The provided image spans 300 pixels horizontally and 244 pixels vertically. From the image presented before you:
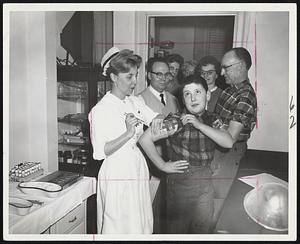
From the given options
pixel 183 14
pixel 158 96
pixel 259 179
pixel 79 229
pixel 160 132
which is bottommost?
pixel 79 229

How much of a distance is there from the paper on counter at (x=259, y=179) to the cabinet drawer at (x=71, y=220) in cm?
47

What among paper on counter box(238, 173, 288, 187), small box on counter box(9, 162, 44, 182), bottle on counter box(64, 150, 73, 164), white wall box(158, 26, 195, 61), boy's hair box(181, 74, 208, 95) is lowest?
paper on counter box(238, 173, 288, 187)

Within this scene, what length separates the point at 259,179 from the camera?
3.06ft

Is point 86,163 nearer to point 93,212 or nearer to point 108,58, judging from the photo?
point 93,212

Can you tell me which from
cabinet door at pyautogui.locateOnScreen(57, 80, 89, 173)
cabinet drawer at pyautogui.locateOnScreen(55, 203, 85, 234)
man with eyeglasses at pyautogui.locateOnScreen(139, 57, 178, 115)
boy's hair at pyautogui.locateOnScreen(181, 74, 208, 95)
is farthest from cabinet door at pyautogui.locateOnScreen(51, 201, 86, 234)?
boy's hair at pyautogui.locateOnScreen(181, 74, 208, 95)

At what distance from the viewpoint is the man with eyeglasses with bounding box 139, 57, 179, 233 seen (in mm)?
916

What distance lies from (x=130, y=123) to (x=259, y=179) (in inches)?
16.0

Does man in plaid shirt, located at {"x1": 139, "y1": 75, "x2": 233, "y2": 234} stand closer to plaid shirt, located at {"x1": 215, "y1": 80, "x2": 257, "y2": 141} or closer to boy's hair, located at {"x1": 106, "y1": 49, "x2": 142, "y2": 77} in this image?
plaid shirt, located at {"x1": 215, "y1": 80, "x2": 257, "y2": 141}

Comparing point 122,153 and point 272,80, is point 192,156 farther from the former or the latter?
point 272,80

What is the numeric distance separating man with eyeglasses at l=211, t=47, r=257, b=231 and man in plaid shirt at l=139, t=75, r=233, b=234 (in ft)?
0.07

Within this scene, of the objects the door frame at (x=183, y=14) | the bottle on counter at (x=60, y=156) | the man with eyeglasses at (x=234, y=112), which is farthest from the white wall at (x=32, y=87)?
the man with eyeglasses at (x=234, y=112)

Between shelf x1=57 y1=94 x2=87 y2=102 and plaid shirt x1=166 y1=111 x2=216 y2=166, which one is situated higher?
shelf x1=57 y1=94 x2=87 y2=102

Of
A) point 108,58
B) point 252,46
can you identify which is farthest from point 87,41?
point 252,46

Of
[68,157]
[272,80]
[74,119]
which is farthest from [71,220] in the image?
[272,80]
